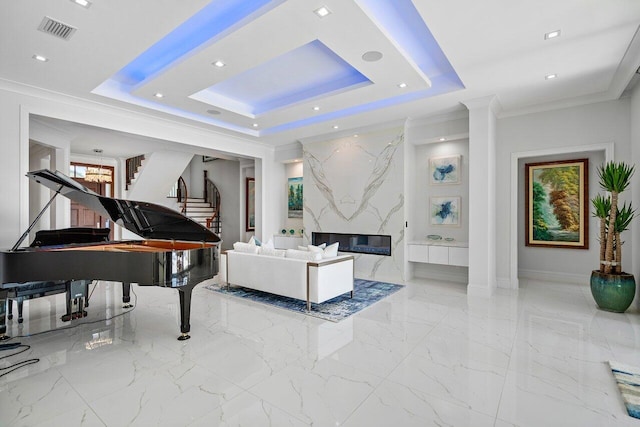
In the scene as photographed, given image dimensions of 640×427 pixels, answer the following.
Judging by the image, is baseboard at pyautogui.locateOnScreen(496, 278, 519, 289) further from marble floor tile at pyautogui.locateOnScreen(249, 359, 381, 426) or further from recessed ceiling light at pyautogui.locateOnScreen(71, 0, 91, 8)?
recessed ceiling light at pyautogui.locateOnScreen(71, 0, 91, 8)

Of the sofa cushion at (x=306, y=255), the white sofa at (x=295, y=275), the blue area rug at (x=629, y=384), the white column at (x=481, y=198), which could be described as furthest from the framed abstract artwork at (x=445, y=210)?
the blue area rug at (x=629, y=384)

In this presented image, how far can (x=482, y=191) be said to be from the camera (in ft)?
16.9

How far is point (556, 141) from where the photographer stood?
521 cm

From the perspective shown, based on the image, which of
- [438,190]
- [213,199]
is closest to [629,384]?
[438,190]

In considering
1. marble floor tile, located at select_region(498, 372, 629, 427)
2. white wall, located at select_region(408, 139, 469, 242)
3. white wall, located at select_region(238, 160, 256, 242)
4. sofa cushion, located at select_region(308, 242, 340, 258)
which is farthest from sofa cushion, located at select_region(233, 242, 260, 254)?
white wall, located at select_region(238, 160, 256, 242)

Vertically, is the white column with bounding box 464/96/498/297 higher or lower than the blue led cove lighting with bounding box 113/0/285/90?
lower

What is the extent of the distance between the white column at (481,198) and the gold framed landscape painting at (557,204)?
55.3 inches

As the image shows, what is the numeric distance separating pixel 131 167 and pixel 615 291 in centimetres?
1125

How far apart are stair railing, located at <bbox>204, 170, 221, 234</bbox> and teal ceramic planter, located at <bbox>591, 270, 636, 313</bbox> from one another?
9.86 meters

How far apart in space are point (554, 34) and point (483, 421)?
12.0 ft

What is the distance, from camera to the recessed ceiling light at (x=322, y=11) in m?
2.74

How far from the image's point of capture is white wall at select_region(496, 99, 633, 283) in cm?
478

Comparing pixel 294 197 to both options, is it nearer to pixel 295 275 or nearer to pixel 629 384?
pixel 295 275

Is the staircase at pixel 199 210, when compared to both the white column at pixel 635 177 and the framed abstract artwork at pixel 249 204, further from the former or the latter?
the white column at pixel 635 177
